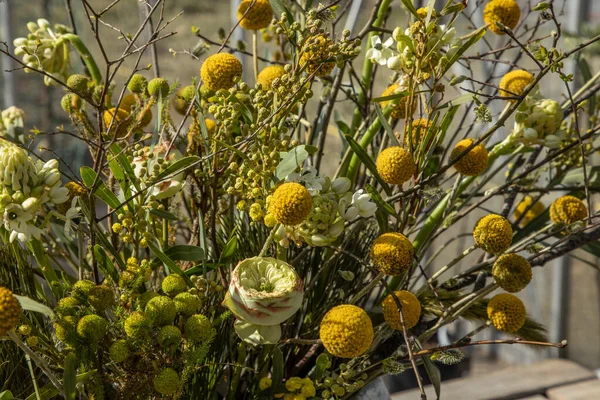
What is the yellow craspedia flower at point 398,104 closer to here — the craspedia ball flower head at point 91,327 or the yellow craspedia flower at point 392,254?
the yellow craspedia flower at point 392,254

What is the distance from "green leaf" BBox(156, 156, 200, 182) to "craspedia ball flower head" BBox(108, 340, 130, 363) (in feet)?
0.32

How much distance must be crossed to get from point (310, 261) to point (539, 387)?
0.44 metres

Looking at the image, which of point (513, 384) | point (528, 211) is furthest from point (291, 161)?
point (513, 384)

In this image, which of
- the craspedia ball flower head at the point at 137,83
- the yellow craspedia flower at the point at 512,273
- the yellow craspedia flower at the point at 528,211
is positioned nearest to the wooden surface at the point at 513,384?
the yellow craspedia flower at the point at 528,211

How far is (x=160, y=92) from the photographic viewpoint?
0.45m

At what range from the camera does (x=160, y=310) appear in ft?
1.14

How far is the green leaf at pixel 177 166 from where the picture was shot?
0.38m

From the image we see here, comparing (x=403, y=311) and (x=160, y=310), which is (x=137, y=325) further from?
(x=403, y=311)

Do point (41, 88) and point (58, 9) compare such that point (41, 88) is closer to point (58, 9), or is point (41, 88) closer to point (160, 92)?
point (58, 9)

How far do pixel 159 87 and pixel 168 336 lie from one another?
179 millimetres

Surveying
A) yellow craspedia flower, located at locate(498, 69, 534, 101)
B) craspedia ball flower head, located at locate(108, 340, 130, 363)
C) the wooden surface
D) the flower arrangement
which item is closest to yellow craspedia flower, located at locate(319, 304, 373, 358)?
the flower arrangement

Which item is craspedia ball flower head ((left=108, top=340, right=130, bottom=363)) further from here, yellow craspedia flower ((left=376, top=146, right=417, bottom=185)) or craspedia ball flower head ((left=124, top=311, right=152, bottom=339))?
yellow craspedia flower ((left=376, top=146, right=417, bottom=185))

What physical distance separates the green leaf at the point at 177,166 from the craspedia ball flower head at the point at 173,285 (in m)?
0.06

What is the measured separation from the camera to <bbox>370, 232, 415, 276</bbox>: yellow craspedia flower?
37 centimetres
